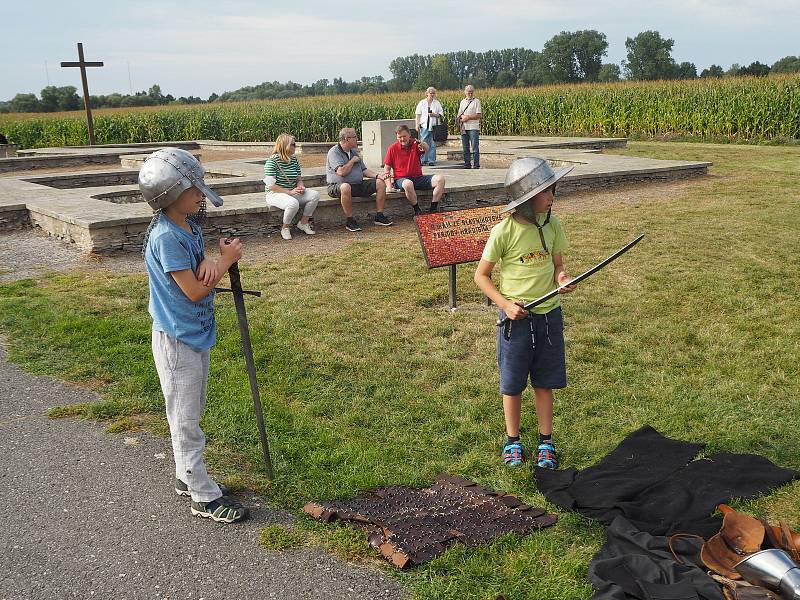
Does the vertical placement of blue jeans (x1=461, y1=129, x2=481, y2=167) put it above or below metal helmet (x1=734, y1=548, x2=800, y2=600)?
above

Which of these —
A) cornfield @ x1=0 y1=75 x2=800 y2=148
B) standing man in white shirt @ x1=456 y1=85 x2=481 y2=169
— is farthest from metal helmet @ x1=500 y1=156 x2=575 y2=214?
cornfield @ x1=0 y1=75 x2=800 y2=148

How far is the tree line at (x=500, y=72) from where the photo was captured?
206 feet

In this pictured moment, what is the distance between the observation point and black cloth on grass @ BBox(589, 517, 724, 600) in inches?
Result: 103

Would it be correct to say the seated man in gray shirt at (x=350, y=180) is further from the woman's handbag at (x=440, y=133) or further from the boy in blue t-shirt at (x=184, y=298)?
the woman's handbag at (x=440, y=133)

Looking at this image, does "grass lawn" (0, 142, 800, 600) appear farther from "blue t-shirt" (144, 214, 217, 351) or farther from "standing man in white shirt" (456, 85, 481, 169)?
"standing man in white shirt" (456, 85, 481, 169)

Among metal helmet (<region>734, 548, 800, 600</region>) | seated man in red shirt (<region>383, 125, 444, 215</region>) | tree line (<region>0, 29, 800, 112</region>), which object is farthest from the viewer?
tree line (<region>0, 29, 800, 112</region>)

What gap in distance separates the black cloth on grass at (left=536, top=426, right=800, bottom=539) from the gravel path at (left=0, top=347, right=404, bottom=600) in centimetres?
107

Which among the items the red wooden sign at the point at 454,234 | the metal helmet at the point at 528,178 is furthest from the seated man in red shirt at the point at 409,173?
the metal helmet at the point at 528,178

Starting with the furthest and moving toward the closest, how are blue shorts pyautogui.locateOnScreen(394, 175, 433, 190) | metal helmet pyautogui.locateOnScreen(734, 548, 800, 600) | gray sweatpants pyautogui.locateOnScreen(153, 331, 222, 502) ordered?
blue shorts pyautogui.locateOnScreen(394, 175, 433, 190), gray sweatpants pyautogui.locateOnScreen(153, 331, 222, 502), metal helmet pyautogui.locateOnScreen(734, 548, 800, 600)

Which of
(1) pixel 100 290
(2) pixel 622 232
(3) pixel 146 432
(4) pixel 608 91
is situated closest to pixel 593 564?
(3) pixel 146 432

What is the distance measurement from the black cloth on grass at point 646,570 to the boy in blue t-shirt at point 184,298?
62.0 inches

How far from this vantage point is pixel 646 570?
2.77 metres

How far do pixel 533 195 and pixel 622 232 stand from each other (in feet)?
20.6

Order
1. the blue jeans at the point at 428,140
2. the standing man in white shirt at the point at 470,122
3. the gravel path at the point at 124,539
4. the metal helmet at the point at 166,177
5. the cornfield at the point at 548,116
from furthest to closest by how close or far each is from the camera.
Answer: the cornfield at the point at 548,116
the blue jeans at the point at 428,140
the standing man in white shirt at the point at 470,122
the metal helmet at the point at 166,177
the gravel path at the point at 124,539
